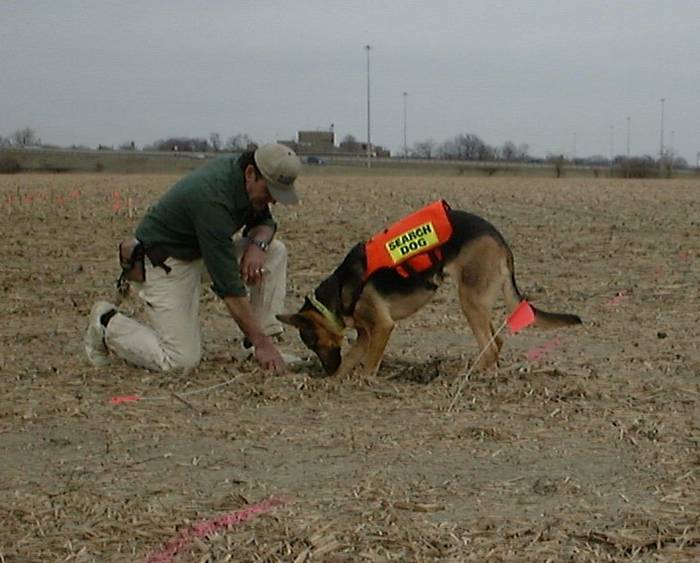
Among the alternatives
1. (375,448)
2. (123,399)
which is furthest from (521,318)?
(123,399)

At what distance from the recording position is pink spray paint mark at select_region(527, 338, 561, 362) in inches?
329

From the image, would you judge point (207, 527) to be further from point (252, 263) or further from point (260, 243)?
point (260, 243)

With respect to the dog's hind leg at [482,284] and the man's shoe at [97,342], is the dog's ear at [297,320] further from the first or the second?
the man's shoe at [97,342]

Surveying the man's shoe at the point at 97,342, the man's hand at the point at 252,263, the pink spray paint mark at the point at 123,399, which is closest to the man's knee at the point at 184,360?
the man's shoe at the point at 97,342

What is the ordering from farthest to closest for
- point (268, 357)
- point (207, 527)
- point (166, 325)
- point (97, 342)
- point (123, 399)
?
point (97, 342) → point (166, 325) → point (268, 357) → point (123, 399) → point (207, 527)

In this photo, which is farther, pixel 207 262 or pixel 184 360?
pixel 184 360

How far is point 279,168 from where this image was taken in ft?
24.2

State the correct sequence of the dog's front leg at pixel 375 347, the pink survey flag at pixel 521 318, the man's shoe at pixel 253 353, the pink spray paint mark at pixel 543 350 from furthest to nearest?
the pink spray paint mark at pixel 543 350, the man's shoe at pixel 253 353, the dog's front leg at pixel 375 347, the pink survey flag at pixel 521 318

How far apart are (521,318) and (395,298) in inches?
37.2

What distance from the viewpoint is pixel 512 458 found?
540 centimetres

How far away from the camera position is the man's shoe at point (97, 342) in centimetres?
812

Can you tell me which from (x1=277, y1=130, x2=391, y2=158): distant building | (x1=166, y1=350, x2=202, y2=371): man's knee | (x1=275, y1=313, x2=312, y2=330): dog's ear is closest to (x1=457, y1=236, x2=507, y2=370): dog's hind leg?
(x1=275, y1=313, x2=312, y2=330): dog's ear

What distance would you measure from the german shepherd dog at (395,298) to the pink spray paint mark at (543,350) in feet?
1.73

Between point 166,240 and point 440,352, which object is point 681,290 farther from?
point 166,240
